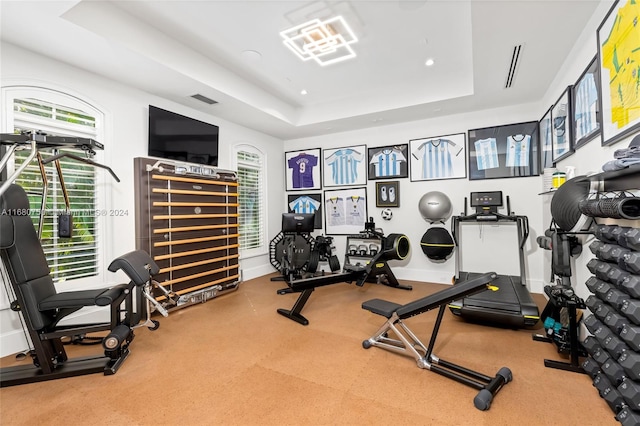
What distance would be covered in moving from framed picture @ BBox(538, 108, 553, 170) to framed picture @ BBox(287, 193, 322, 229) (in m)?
4.12

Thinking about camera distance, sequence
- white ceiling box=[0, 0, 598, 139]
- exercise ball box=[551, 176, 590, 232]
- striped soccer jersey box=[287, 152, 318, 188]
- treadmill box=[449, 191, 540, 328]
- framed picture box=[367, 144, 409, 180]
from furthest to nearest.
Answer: striped soccer jersey box=[287, 152, 318, 188], framed picture box=[367, 144, 409, 180], treadmill box=[449, 191, 540, 328], white ceiling box=[0, 0, 598, 139], exercise ball box=[551, 176, 590, 232]

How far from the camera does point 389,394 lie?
2.08 metres

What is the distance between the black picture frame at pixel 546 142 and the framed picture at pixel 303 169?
13.4ft

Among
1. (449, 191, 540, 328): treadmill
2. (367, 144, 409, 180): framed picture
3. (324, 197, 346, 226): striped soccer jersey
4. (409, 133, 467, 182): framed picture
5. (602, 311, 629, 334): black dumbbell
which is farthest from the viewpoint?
(324, 197, 346, 226): striped soccer jersey

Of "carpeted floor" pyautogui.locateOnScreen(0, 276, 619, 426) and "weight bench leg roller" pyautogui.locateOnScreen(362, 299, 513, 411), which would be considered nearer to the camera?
"carpeted floor" pyautogui.locateOnScreen(0, 276, 619, 426)

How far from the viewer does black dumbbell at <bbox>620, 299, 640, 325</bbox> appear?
5.08ft

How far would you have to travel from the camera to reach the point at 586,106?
8.55 feet

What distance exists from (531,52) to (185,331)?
5113mm

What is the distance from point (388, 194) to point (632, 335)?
168 inches

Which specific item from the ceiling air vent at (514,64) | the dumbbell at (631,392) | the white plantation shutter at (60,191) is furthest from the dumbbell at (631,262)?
the white plantation shutter at (60,191)

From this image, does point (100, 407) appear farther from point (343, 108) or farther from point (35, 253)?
point (343, 108)

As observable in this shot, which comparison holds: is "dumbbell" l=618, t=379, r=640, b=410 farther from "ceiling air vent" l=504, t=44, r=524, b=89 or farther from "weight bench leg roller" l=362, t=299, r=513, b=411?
"ceiling air vent" l=504, t=44, r=524, b=89

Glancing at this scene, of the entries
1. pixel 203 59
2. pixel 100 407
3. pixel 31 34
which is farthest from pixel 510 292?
pixel 31 34

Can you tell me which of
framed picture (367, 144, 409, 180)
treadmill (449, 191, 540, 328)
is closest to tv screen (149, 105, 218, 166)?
framed picture (367, 144, 409, 180)
